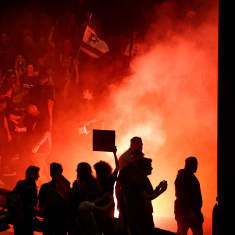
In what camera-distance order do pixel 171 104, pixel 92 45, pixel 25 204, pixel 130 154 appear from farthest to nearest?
pixel 92 45 < pixel 171 104 < pixel 130 154 < pixel 25 204

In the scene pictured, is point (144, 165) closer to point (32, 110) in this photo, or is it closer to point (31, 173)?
point (31, 173)

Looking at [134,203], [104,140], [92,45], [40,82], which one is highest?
[92,45]

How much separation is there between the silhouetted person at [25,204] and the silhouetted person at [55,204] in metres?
0.15

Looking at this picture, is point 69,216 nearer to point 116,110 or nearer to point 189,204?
point 189,204

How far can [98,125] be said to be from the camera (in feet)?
32.5

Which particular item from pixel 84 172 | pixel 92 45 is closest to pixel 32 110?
pixel 92 45

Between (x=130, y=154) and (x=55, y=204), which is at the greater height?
(x=130, y=154)

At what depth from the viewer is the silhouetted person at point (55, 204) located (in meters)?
3.76

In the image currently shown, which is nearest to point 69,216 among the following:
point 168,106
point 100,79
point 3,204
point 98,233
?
point 98,233

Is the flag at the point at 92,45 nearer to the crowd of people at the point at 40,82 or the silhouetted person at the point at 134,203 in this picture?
the crowd of people at the point at 40,82

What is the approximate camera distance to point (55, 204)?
3.75m

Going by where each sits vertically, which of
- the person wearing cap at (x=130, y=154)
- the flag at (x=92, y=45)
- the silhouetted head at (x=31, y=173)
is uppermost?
the flag at (x=92, y=45)

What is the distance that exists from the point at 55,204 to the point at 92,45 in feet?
22.8

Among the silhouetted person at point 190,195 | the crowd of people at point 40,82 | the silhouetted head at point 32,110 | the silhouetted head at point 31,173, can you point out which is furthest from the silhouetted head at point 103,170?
the silhouetted head at point 32,110
